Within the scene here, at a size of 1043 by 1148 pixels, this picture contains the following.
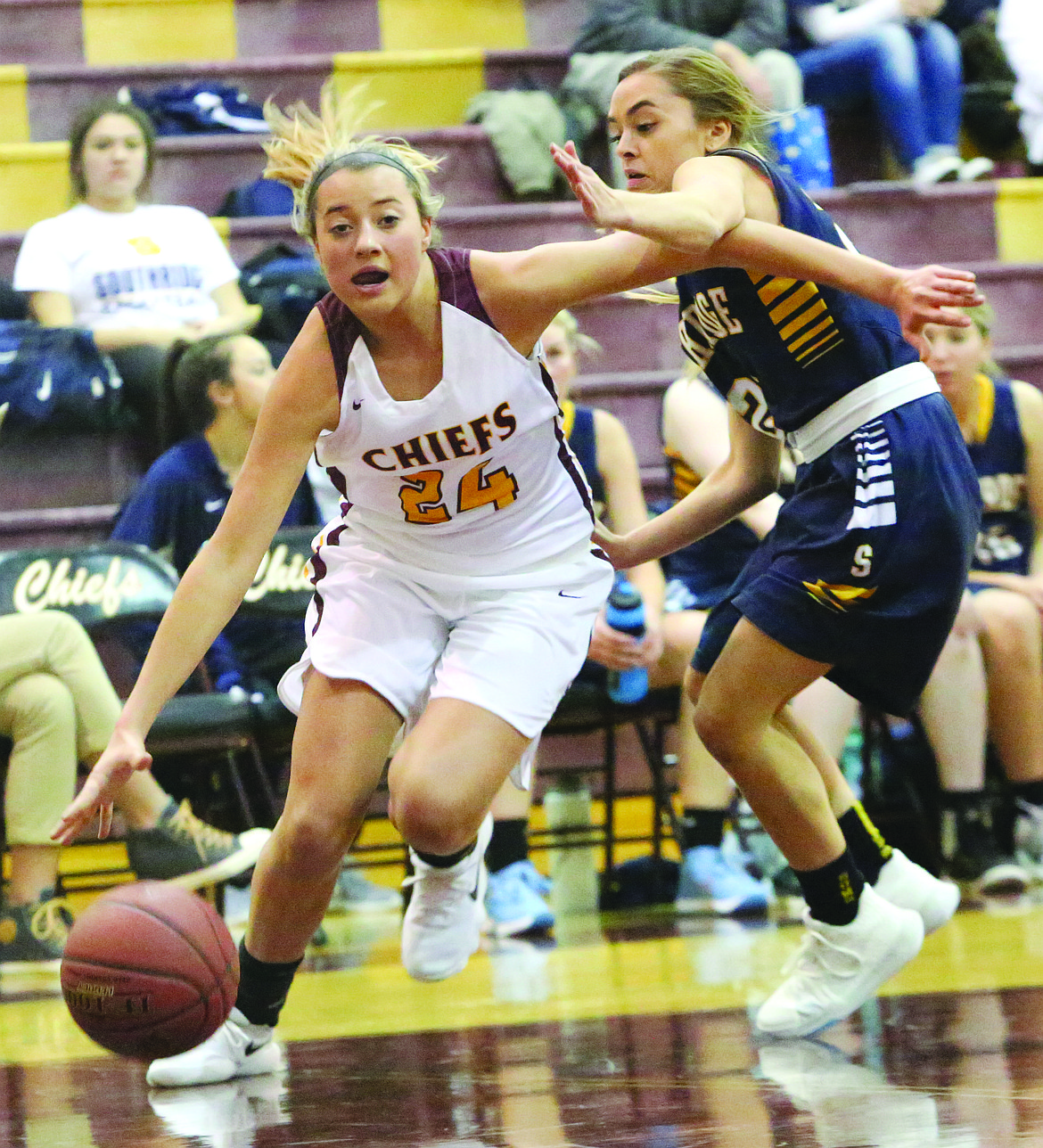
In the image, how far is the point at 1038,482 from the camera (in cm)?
Result: 482

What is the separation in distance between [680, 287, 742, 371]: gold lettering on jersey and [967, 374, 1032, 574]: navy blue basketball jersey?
6.29ft

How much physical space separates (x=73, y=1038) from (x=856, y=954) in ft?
4.97

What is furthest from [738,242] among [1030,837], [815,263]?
[1030,837]

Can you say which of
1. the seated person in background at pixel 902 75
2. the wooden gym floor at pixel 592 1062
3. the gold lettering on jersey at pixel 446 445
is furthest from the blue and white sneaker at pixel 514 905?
the seated person in background at pixel 902 75

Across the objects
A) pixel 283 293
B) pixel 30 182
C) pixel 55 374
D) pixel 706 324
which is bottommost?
pixel 706 324

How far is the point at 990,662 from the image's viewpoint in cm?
464

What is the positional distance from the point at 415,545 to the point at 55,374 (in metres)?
2.74

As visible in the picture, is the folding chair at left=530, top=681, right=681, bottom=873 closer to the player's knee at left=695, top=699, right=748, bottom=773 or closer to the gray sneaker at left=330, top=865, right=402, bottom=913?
the gray sneaker at left=330, top=865, right=402, bottom=913

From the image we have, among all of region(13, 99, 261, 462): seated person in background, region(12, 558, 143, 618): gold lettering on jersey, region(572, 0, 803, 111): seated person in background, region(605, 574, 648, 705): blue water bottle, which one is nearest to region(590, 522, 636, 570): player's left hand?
region(605, 574, 648, 705): blue water bottle

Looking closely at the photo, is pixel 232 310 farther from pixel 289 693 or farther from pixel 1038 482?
pixel 289 693

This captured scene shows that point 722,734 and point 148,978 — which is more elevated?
point 722,734

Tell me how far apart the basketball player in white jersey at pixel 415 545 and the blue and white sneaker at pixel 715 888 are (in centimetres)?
165

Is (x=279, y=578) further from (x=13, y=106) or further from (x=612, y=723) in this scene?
(x=13, y=106)

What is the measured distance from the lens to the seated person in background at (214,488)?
4633 mm
